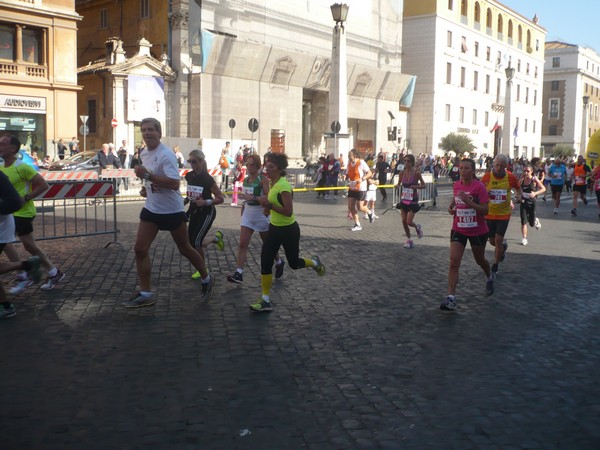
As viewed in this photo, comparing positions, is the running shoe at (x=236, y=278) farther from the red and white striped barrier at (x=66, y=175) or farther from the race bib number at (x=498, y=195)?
the red and white striped barrier at (x=66, y=175)

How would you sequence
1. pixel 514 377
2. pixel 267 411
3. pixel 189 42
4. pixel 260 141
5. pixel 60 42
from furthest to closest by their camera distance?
pixel 260 141
pixel 189 42
pixel 60 42
pixel 514 377
pixel 267 411

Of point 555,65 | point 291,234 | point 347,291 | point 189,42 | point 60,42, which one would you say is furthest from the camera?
point 555,65

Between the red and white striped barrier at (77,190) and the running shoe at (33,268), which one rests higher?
the red and white striped barrier at (77,190)

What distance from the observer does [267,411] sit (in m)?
4.36

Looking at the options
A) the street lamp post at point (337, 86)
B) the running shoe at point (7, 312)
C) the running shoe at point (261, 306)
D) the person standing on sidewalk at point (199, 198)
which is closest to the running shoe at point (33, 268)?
the running shoe at point (7, 312)

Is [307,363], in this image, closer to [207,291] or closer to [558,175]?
[207,291]

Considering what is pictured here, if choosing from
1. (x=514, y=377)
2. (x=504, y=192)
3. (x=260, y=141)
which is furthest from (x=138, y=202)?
(x=260, y=141)

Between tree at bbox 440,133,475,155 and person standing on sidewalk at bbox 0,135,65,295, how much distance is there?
180 feet

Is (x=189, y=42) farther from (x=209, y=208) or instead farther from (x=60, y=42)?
(x=209, y=208)

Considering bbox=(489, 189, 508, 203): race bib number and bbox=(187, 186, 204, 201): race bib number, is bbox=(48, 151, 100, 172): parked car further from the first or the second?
bbox=(489, 189, 508, 203): race bib number

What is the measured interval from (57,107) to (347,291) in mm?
30177

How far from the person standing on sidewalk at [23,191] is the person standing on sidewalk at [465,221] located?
440cm

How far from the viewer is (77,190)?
1119 centimetres

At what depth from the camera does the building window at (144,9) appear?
40969 mm
